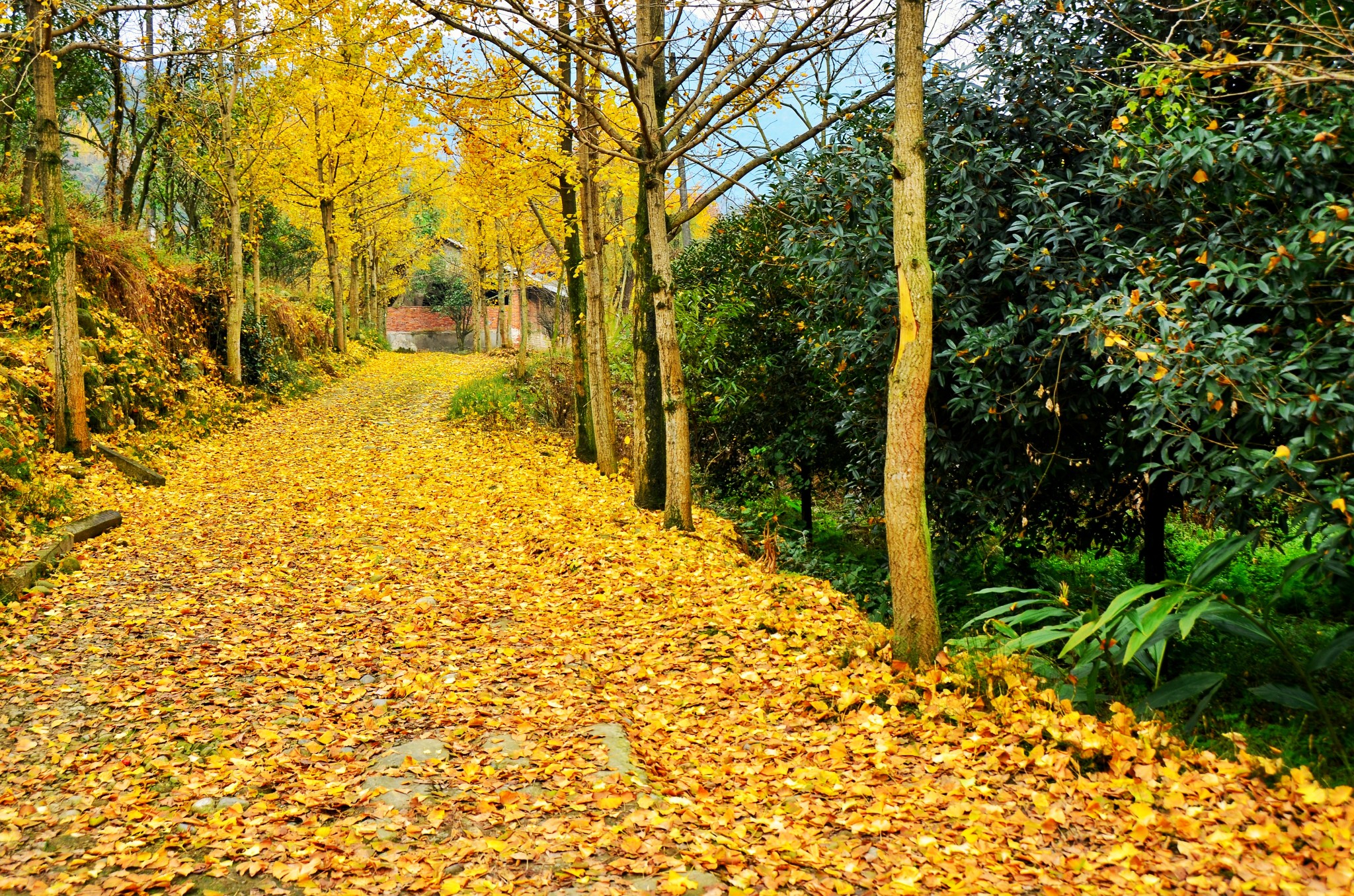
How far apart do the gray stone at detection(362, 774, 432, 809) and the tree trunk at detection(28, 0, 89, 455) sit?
9169 millimetres

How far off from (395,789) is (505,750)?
2.27 ft

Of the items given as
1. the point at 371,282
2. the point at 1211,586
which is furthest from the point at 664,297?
the point at 371,282

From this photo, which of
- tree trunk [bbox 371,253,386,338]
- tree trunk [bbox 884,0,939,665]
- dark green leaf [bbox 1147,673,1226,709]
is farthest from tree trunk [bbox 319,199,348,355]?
dark green leaf [bbox 1147,673,1226,709]

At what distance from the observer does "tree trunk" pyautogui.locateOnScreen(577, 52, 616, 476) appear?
13062 mm

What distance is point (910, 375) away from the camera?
572cm

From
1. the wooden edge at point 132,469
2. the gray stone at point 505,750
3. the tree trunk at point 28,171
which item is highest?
the tree trunk at point 28,171

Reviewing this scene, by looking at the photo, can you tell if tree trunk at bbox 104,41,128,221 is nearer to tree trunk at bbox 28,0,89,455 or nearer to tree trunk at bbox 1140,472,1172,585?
tree trunk at bbox 28,0,89,455

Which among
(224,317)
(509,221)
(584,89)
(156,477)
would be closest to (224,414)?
(224,317)

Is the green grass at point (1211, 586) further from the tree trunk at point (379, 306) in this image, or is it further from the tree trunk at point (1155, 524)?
the tree trunk at point (379, 306)

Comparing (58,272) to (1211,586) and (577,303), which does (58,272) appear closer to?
(577,303)

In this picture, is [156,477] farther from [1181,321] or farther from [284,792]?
[1181,321]

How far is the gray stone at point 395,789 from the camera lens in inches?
173

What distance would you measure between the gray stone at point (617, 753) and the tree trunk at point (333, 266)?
23.8 meters

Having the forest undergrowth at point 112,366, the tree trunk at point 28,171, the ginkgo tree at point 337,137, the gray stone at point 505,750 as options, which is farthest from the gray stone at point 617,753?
the tree trunk at point 28,171
